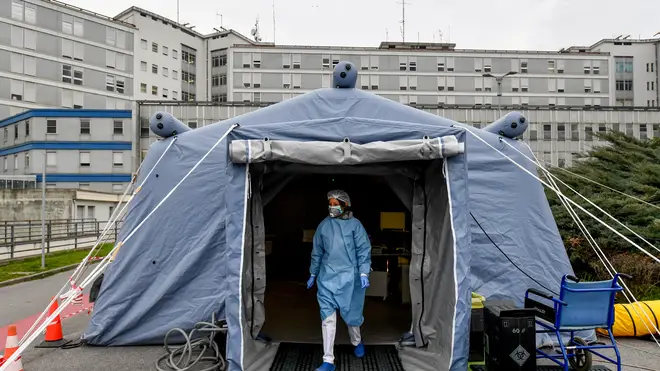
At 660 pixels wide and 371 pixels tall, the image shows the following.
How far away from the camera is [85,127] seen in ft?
117

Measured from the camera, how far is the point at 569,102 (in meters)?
48.2

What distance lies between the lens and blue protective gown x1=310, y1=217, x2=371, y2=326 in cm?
484

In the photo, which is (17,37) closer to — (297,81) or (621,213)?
(297,81)

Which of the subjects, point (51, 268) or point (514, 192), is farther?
point (51, 268)

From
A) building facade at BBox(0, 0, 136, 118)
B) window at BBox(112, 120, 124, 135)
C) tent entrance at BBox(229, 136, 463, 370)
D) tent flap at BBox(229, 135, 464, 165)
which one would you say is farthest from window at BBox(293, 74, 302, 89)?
tent flap at BBox(229, 135, 464, 165)

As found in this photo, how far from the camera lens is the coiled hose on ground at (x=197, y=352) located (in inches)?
196

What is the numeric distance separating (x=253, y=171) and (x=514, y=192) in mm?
3297

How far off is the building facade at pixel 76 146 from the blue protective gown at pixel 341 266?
34.2 meters

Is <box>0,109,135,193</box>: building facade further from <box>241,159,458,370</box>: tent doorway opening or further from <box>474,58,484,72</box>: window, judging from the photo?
<box>241,159,458,370</box>: tent doorway opening

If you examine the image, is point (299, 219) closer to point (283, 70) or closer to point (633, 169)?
point (633, 169)

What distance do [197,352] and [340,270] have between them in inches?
80.4

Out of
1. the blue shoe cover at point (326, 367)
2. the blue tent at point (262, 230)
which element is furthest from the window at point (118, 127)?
the blue shoe cover at point (326, 367)

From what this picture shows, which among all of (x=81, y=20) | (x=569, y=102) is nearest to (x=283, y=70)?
(x=81, y=20)

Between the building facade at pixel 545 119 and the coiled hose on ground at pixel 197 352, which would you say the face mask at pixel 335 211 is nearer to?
the coiled hose on ground at pixel 197 352
